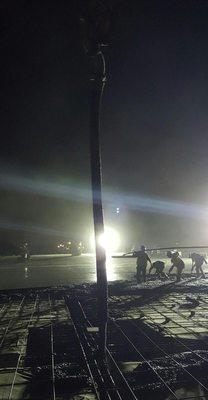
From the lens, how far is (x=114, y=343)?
27.7 feet

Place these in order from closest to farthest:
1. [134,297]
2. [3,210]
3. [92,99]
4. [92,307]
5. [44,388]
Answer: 1. [44,388]
2. [92,99]
3. [92,307]
4. [134,297]
5. [3,210]

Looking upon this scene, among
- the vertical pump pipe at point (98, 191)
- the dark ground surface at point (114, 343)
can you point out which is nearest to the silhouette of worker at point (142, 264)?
the dark ground surface at point (114, 343)

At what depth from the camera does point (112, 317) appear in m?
10.8

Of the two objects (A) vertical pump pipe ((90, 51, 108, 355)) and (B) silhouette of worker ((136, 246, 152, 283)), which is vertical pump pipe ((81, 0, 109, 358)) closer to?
(A) vertical pump pipe ((90, 51, 108, 355))

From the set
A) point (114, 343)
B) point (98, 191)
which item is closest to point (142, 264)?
point (114, 343)

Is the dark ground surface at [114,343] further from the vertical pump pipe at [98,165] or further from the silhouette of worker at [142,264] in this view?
the silhouette of worker at [142,264]

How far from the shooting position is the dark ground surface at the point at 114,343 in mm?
5992

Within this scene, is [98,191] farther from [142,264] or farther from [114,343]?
[142,264]

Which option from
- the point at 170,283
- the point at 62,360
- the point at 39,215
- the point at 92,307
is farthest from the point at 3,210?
the point at 62,360

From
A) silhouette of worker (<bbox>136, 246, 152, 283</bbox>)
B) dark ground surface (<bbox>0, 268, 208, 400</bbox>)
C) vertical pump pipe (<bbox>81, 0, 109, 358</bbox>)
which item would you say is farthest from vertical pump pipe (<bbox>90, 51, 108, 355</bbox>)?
silhouette of worker (<bbox>136, 246, 152, 283</bbox>)

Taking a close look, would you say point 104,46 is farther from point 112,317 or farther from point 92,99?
point 112,317

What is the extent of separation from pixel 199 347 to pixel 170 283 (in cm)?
909

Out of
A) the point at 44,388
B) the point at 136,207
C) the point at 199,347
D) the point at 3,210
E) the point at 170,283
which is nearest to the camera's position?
the point at 44,388

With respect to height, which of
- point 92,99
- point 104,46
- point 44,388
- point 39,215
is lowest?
point 44,388
